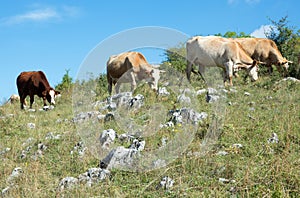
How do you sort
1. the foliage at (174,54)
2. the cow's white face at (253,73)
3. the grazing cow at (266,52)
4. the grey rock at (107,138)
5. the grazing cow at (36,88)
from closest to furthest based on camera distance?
the grey rock at (107,138) → the foliage at (174,54) → the cow's white face at (253,73) → the grazing cow at (36,88) → the grazing cow at (266,52)

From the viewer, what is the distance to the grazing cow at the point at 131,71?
428 inches

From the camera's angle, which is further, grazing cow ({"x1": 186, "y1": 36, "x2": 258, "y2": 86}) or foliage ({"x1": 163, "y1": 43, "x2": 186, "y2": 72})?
grazing cow ({"x1": 186, "y1": 36, "x2": 258, "y2": 86})

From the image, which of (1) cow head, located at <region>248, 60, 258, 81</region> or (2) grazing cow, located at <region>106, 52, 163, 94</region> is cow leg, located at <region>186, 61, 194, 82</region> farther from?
(2) grazing cow, located at <region>106, 52, 163, 94</region>

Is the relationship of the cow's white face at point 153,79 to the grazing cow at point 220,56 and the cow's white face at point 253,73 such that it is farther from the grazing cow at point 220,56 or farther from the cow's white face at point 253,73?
the cow's white face at point 253,73

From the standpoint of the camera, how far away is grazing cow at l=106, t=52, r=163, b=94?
10.9m

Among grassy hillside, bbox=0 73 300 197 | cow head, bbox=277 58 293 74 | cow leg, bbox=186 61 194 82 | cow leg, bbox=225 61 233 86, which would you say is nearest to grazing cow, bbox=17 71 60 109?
cow leg, bbox=186 61 194 82

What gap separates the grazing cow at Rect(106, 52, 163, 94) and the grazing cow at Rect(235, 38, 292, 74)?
573 cm

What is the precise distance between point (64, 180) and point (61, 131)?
3.25 metres

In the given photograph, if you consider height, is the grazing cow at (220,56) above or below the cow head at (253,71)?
above

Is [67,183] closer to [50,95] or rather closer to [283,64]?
[50,95]

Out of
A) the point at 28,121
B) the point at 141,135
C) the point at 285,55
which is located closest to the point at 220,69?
the point at 285,55

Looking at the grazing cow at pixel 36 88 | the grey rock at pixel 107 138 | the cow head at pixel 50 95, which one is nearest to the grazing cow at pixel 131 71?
the cow head at pixel 50 95

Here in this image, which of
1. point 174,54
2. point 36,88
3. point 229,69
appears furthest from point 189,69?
point 174,54

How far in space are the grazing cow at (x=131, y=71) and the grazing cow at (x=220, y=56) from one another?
247 cm
